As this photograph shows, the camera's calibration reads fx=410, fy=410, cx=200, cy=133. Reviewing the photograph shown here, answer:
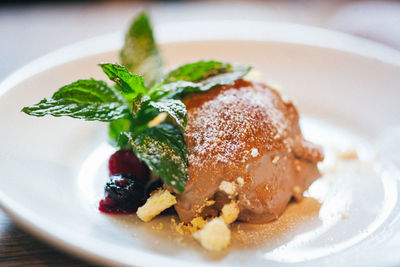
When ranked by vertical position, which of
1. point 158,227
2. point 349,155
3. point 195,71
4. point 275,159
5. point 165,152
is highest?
point 195,71

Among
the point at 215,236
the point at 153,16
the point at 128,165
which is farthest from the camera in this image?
the point at 153,16

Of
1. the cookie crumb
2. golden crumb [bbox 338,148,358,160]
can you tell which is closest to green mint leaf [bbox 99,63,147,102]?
the cookie crumb

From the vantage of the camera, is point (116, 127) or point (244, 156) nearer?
point (244, 156)

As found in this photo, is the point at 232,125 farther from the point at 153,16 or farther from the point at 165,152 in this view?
the point at 153,16

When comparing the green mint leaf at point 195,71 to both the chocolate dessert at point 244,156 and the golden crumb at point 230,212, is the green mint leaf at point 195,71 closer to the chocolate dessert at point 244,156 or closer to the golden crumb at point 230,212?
the chocolate dessert at point 244,156

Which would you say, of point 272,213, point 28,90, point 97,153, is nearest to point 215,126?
point 272,213

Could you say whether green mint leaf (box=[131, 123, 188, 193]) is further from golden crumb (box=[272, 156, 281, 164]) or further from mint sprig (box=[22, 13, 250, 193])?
golden crumb (box=[272, 156, 281, 164])

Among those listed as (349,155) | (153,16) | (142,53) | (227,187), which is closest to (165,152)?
(227,187)
